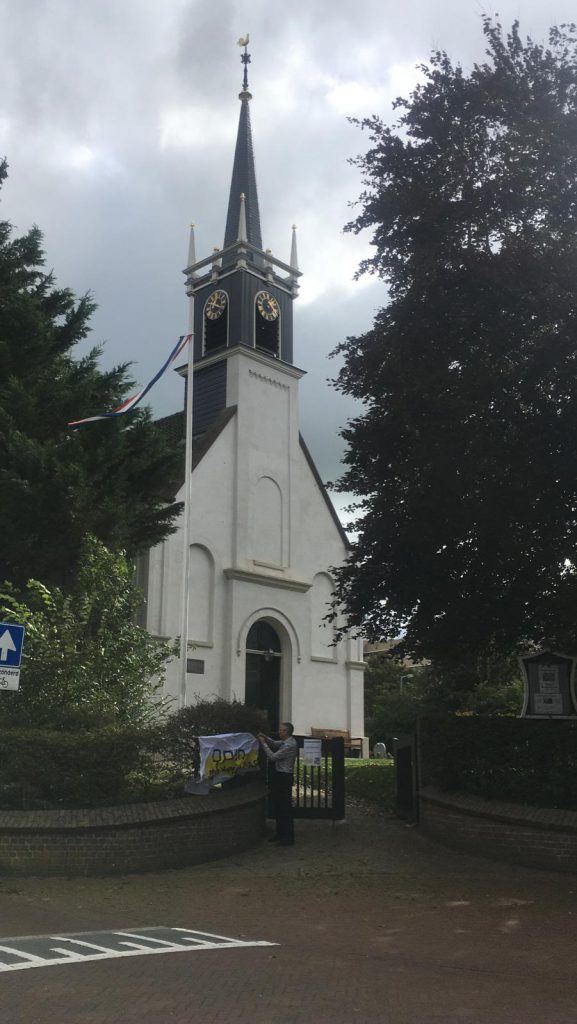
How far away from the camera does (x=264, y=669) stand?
30.0 meters

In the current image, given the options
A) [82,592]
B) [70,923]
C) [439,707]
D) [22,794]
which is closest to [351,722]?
[439,707]

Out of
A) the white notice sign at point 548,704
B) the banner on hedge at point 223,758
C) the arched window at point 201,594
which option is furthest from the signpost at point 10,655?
the arched window at point 201,594

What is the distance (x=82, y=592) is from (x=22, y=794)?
3967 millimetres

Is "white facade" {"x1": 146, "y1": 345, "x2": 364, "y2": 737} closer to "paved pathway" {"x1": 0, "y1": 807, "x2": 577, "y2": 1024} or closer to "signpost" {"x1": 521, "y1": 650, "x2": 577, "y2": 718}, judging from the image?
"signpost" {"x1": 521, "y1": 650, "x2": 577, "y2": 718}

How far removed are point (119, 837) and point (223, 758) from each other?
208cm

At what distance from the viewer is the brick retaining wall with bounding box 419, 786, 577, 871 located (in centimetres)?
1135

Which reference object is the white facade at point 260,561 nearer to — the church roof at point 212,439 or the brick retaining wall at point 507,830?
the church roof at point 212,439

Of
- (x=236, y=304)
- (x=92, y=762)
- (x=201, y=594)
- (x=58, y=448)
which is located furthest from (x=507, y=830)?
(x=236, y=304)

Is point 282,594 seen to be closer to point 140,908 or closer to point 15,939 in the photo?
point 140,908

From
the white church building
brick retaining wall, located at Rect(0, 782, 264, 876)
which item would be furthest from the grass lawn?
the white church building

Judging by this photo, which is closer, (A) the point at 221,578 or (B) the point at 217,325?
(A) the point at 221,578

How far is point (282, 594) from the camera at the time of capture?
3030 centimetres

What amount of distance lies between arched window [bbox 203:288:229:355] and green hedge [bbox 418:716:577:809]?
2122cm

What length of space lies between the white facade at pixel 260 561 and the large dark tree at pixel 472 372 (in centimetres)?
1169
